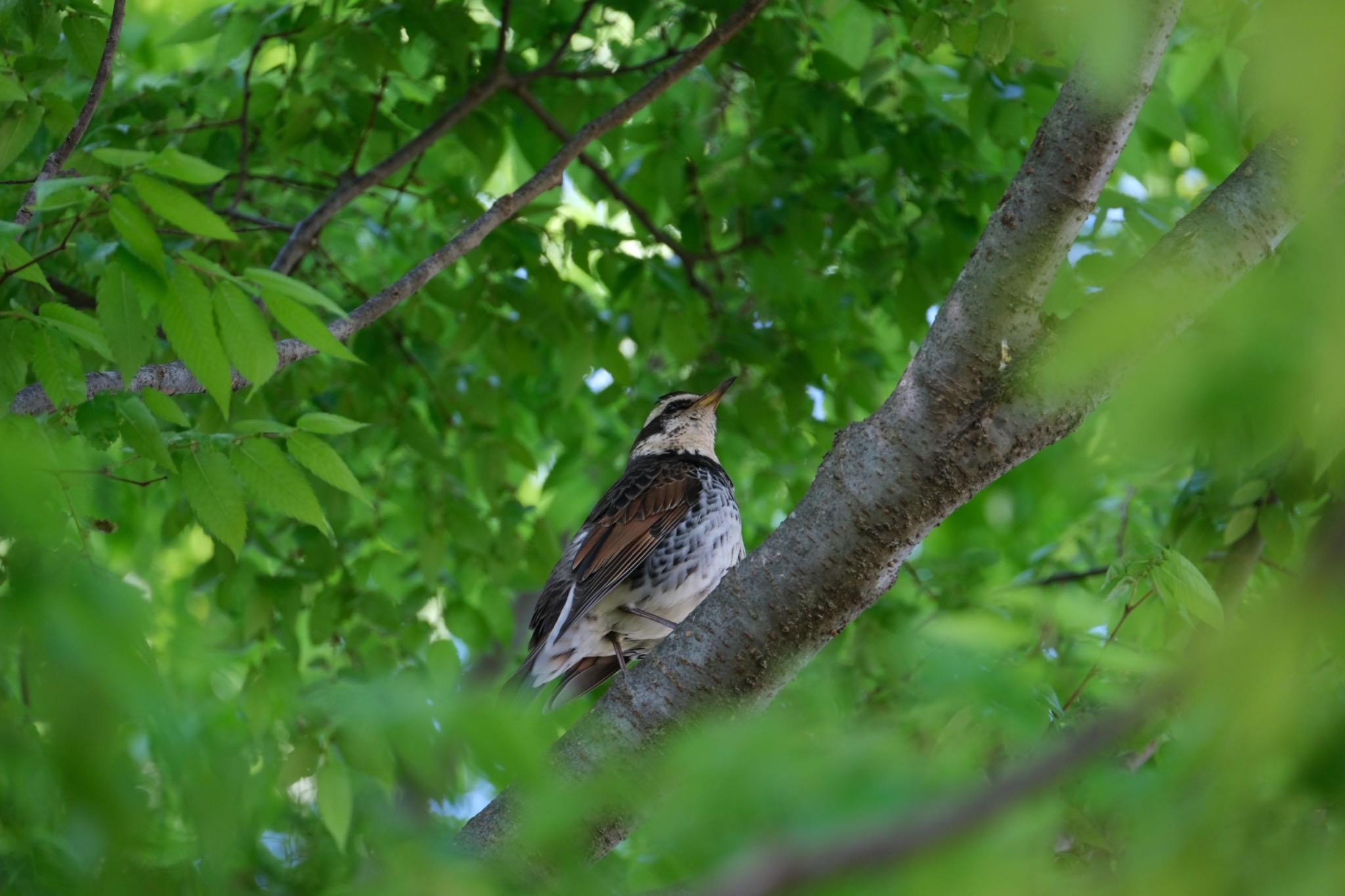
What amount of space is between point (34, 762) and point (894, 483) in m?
1.62

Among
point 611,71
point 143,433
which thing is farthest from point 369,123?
point 143,433

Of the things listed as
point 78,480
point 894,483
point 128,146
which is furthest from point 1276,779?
point 128,146

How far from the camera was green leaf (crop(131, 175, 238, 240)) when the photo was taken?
1.59 m

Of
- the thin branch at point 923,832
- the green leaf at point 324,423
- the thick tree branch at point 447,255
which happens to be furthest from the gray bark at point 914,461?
the thin branch at point 923,832

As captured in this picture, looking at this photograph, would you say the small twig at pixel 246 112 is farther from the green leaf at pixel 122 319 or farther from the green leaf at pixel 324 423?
the green leaf at pixel 122 319

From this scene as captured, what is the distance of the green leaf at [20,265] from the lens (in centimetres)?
200

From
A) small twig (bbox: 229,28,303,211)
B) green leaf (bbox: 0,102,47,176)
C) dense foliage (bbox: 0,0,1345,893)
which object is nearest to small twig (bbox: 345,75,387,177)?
dense foliage (bbox: 0,0,1345,893)

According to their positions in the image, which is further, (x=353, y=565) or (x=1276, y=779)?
(x=353, y=565)

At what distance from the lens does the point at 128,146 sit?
3.87 metres

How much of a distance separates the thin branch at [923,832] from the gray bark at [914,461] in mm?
1495

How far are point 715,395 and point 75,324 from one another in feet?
9.71

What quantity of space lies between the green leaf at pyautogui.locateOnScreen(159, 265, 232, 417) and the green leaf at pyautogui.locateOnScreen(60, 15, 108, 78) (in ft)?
5.45

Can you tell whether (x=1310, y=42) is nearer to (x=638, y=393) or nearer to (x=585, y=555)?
(x=585, y=555)

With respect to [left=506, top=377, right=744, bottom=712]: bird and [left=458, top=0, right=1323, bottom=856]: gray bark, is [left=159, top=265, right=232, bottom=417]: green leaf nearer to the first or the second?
[left=458, top=0, right=1323, bottom=856]: gray bark
